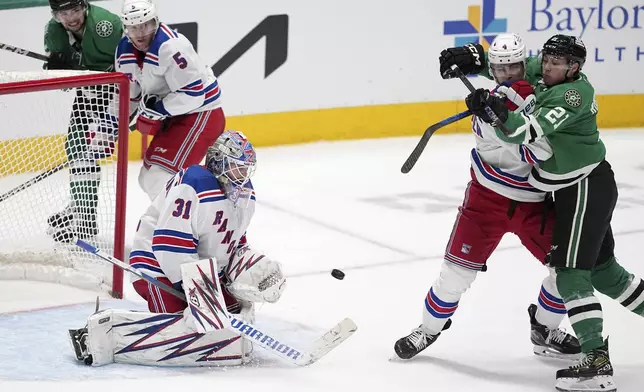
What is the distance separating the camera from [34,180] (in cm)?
416

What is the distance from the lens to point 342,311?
12.8ft

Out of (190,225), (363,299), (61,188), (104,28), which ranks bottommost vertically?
(363,299)

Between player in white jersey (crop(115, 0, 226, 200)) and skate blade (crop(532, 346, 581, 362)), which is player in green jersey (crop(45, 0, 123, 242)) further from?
skate blade (crop(532, 346, 581, 362))

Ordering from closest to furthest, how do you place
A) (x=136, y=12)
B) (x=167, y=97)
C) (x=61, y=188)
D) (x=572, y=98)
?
(x=572, y=98), (x=136, y=12), (x=61, y=188), (x=167, y=97)

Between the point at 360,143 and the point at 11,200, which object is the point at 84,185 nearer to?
the point at 11,200

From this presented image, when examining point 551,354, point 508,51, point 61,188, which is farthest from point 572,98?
point 61,188

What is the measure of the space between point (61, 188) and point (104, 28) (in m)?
0.68

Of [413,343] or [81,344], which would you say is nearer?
[81,344]

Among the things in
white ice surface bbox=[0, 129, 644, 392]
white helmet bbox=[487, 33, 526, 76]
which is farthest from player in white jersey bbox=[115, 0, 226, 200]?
white helmet bbox=[487, 33, 526, 76]

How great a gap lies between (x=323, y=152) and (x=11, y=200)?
264cm

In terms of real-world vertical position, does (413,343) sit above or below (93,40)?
below

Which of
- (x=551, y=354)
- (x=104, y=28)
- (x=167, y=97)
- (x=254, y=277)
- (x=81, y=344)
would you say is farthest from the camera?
(x=104, y=28)

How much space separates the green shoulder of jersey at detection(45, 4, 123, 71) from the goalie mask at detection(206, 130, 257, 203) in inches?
56.2

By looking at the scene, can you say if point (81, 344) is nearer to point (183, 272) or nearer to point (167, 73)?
point (183, 272)
